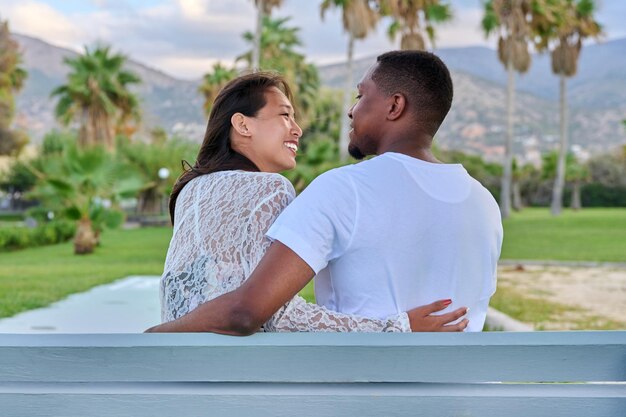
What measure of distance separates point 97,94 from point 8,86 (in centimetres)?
900

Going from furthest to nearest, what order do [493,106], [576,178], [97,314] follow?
[493,106]
[576,178]
[97,314]

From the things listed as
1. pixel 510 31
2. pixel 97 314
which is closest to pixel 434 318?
pixel 97 314

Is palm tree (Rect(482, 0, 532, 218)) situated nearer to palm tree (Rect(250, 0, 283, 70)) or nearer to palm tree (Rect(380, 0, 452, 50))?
palm tree (Rect(380, 0, 452, 50))

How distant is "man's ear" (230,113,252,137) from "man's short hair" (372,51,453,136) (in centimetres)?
47

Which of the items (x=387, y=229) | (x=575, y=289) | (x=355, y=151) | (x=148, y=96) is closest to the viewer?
(x=387, y=229)

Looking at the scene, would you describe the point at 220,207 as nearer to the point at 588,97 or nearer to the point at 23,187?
the point at 23,187

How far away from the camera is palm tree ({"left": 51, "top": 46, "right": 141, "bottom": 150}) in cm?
4144

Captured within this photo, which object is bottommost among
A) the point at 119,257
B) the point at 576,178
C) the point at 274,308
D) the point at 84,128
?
the point at 576,178

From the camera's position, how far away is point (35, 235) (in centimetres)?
2459

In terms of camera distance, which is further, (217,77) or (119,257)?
(217,77)

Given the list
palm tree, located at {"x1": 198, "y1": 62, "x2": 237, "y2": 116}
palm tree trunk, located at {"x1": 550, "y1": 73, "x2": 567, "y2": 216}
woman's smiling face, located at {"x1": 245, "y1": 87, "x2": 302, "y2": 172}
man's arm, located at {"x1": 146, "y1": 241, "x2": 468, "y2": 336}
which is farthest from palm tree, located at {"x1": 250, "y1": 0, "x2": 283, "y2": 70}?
man's arm, located at {"x1": 146, "y1": 241, "x2": 468, "y2": 336}

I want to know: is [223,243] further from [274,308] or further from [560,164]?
[560,164]

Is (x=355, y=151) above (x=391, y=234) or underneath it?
above

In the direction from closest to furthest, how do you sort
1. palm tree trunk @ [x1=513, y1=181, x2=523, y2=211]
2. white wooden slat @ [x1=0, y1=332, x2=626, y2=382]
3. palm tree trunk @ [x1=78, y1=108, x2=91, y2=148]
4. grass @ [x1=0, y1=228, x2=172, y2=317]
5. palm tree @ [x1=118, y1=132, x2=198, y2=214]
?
white wooden slat @ [x1=0, y1=332, x2=626, y2=382] < grass @ [x1=0, y1=228, x2=172, y2=317] < palm tree trunk @ [x1=78, y1=108, x2=91, y2=148] < palm tree @ [x1=118, y1=132, x2=198, y2=214] < palm tree trunk @ [x1=513, y1=181, x2=523, y2=211]
